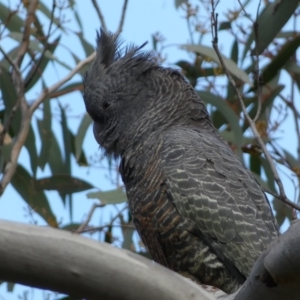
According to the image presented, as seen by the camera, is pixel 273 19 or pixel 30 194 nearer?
pixel 273 19

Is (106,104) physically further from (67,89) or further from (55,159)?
(55,159)

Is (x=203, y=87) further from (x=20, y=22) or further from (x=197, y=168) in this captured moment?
(x=197, y=168)

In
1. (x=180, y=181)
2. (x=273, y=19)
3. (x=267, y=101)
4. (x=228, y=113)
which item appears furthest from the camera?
(x=267, y=101)

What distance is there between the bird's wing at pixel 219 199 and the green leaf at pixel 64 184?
1.21m

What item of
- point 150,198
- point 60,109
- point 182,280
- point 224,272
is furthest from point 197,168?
point 60,109

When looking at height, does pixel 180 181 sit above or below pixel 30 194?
below

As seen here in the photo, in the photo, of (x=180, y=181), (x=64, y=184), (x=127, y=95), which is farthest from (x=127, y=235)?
(x=180, y=181)

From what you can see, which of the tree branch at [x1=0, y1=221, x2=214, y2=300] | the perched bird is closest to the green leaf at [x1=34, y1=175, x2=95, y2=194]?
the perched bird

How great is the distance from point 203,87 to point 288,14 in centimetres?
140

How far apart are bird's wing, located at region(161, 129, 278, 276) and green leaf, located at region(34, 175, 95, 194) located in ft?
3.98

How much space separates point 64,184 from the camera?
4.54 metres

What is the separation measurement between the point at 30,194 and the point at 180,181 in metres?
1.68

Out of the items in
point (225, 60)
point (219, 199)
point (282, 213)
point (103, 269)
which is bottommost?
point (103, 269)

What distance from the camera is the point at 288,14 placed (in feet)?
11.4
